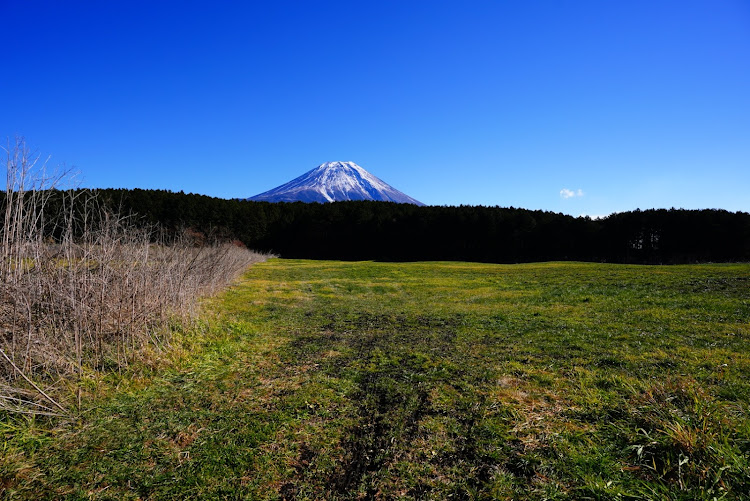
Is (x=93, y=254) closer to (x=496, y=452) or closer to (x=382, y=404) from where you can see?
(x=382, y=404)

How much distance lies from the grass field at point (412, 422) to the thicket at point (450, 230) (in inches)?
1758

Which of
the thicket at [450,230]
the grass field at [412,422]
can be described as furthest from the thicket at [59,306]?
the thicket at [450,230]

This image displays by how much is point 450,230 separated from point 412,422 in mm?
57102

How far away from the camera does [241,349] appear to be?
7562 mm

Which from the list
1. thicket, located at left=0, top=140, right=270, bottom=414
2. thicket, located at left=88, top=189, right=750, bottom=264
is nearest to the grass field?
thicket, located at left=0, top=140, right=270, bottom=414

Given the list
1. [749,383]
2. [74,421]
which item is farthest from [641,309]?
[74,421]

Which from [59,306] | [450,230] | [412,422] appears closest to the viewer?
[412,422]

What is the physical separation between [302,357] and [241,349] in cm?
149

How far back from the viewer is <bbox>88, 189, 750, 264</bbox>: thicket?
158 ft

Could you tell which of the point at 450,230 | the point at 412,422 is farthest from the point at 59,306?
the point at 450,230

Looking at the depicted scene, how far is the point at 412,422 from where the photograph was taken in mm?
4340

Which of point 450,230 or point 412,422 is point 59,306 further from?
point 450,230

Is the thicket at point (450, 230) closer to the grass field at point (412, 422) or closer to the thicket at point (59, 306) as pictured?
the thicket at point (59, 306)

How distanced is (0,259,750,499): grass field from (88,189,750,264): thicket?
147 ft
